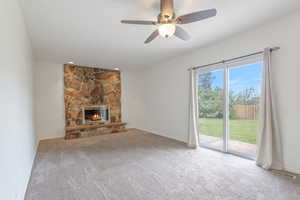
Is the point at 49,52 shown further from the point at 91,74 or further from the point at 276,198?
the point at 276,198

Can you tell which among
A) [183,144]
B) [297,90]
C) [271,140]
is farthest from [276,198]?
[183,144]

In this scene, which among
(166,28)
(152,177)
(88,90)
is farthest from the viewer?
(88,90)

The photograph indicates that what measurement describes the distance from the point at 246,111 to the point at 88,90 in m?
5.05

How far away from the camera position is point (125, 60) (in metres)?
5.02

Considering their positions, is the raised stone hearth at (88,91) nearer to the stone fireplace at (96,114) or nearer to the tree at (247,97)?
the stone fireplace at (96,114)

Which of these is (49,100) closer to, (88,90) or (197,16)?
(88,90)

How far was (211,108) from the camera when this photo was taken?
3.93m

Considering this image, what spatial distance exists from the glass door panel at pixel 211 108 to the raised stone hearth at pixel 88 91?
3.47m

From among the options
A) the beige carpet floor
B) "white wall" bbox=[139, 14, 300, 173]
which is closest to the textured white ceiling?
"white wall" bbox=[139, 14, 300, 173]

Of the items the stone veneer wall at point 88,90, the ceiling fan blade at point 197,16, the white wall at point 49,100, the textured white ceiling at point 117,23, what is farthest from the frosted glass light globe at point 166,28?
the white wall at point 49,100

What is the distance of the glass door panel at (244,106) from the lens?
125 inches

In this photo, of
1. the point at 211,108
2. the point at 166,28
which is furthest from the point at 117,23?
the point at 211,108

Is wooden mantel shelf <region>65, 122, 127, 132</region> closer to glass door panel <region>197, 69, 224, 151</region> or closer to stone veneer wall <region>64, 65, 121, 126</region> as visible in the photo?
stone veneer wall <region>64, 65, 121, 126</region>

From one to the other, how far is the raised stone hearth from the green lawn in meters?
3.60
